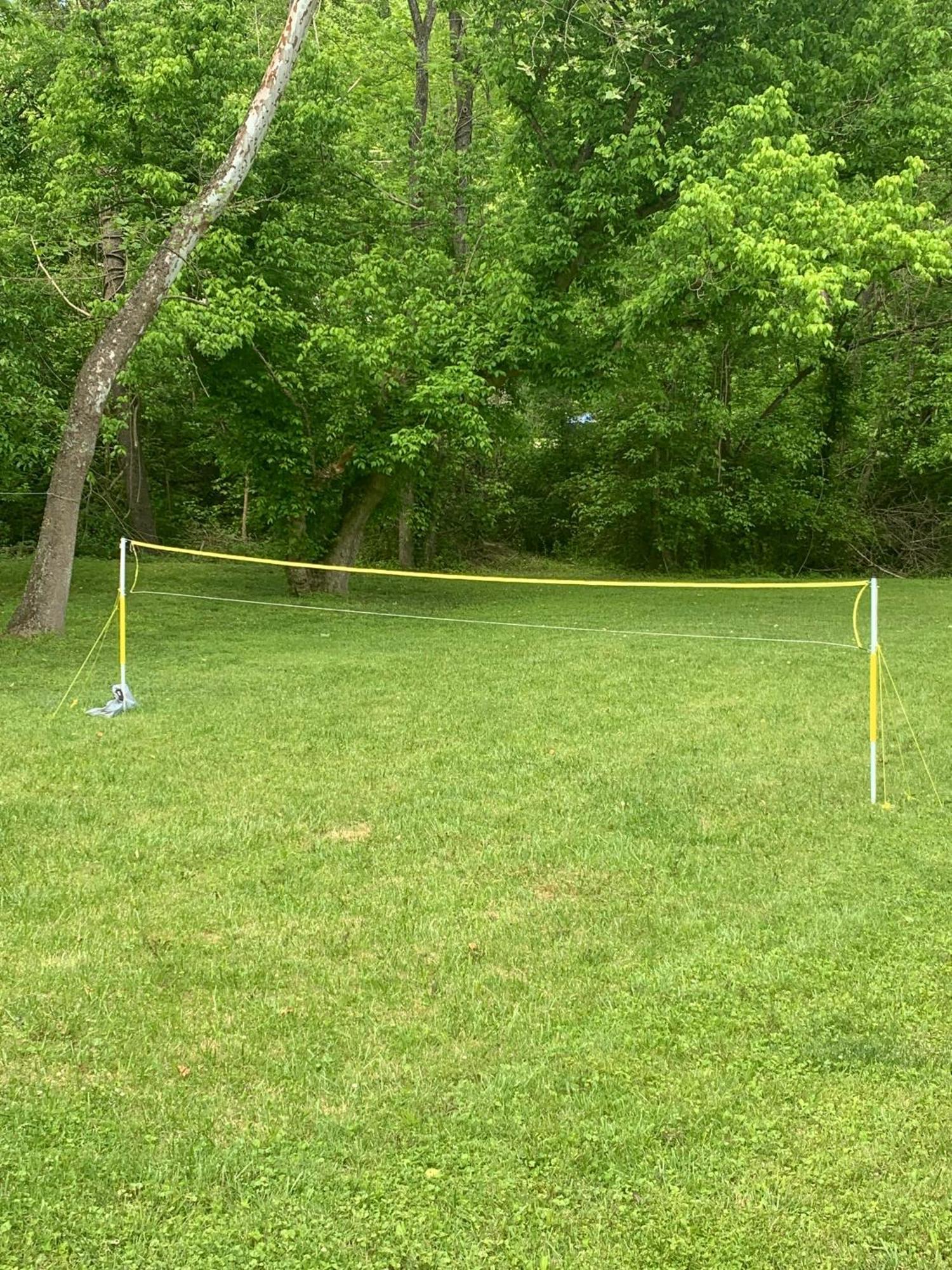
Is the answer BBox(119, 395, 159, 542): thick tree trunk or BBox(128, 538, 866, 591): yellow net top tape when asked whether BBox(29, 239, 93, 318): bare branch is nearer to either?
BBox(128, 538, 866, 591): yellow net top tape

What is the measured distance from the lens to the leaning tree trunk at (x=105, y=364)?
11773mm

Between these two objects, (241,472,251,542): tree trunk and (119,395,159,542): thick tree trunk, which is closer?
(119,395,159,542): thick tree trunk

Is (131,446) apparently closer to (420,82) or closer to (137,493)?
(137,493)

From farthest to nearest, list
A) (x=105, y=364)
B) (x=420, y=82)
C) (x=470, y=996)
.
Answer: (x=420, y=82) → (x=105, y=364) → (x=470, y=996)

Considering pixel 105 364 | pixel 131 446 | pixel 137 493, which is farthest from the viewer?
pixel 137 493

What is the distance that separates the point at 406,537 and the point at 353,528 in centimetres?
507

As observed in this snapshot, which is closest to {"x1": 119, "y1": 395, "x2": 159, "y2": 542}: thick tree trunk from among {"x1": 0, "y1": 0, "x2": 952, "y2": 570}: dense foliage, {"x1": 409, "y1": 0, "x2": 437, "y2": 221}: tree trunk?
{"x1": 0, "y1": 0, "x2": 952, "y2": 570}: dense foliage

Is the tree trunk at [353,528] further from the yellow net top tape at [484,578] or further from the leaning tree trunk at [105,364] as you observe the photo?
the leaning tree trunk at [105,364]

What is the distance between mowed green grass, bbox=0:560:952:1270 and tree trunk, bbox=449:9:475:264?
11.1 m

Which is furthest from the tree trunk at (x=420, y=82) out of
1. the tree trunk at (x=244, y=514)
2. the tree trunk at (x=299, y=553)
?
the tree trunk at (x=244, y=514)

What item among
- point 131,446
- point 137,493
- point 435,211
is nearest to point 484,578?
point 435,211

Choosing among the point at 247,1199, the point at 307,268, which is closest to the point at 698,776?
the point at 247,1199

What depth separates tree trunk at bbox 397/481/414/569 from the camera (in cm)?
2039

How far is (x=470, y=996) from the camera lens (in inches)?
153
